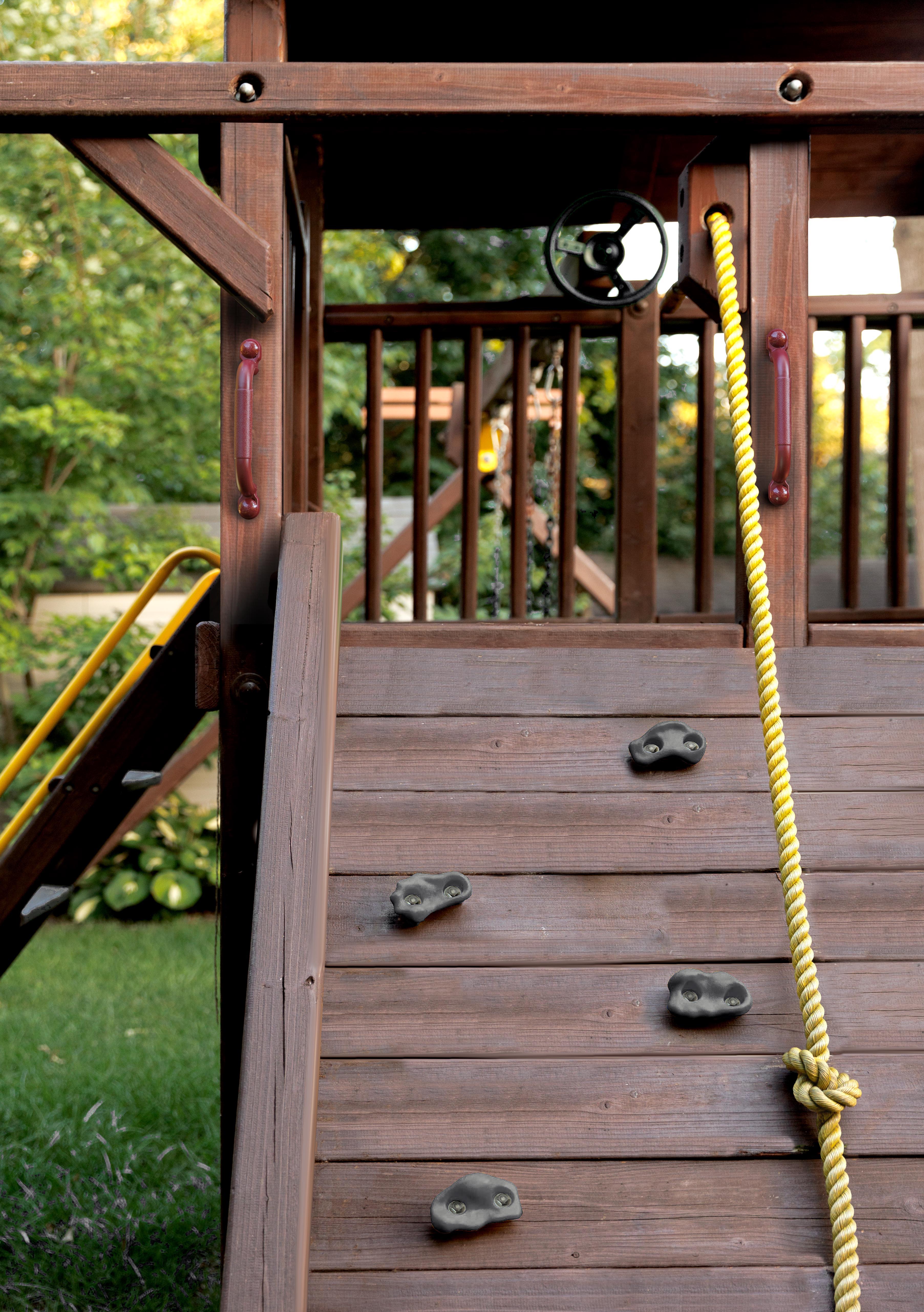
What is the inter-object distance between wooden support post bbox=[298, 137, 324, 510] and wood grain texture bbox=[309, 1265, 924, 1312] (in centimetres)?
241

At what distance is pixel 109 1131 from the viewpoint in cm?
355

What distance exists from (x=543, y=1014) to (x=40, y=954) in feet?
16.1

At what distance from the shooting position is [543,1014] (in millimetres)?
1650

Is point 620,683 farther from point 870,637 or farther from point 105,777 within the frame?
point 105,777

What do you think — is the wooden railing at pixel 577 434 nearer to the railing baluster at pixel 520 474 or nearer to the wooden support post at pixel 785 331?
the railing baluster at pixel 520 474

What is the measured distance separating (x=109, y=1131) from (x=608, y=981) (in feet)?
8.26

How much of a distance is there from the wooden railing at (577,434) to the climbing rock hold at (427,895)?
181cm

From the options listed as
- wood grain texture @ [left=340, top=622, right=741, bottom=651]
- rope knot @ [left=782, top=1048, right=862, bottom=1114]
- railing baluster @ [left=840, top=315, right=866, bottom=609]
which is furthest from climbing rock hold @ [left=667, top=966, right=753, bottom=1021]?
railing baluster @ [left=840, top=315, right=866, bottom=609]

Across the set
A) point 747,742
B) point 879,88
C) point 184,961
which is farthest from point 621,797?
point 184,961

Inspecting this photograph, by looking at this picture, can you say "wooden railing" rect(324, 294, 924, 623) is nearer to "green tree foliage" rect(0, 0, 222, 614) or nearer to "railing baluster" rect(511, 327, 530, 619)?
"railing baluster" rect(511, 327, 530, 619)

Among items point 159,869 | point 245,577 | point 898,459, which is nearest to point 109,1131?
point 245,577

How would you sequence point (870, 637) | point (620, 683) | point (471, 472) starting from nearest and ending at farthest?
point (620, 683), point (870, 637), point (471, 472)

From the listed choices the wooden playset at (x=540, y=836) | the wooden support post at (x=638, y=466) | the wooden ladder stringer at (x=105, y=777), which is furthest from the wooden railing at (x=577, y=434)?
the wooden ladder stringer at (x=105, y=777)

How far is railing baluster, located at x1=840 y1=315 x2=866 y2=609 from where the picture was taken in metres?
3.74
